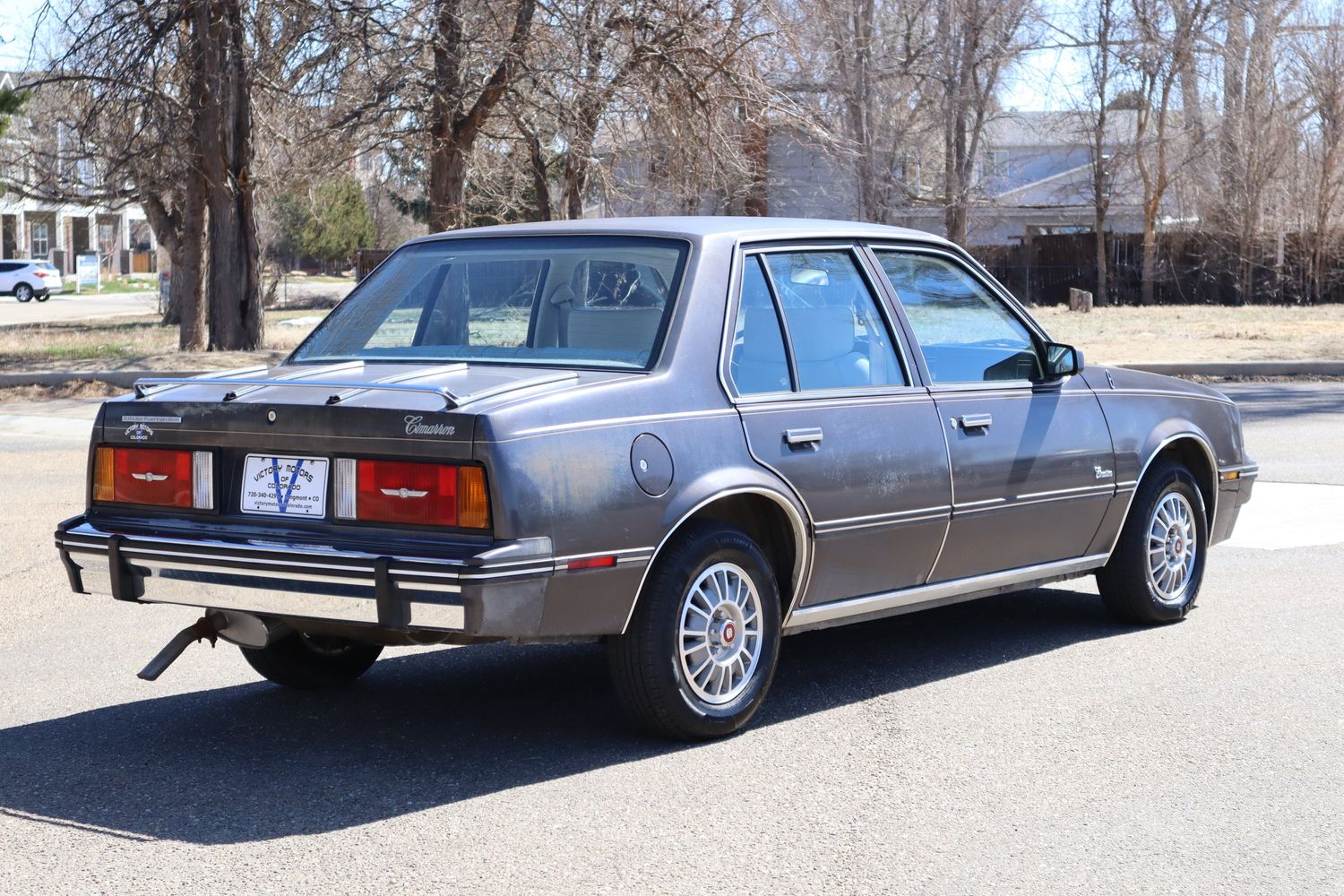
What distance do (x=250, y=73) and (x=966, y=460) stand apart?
17.8 metres

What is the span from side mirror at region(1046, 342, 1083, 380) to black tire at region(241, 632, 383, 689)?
2.88m

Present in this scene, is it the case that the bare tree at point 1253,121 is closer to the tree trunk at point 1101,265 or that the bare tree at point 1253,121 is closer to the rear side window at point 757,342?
the tree trunk at point 1101,265

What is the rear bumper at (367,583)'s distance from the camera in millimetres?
4496

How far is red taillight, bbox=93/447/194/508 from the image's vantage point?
505 cm

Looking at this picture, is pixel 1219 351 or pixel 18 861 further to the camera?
pixel 1219 351

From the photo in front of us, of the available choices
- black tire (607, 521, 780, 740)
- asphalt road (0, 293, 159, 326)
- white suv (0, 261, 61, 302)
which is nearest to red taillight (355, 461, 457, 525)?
black tire (607, 521, 780, 740)

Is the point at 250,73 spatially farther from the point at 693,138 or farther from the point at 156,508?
the point at 156,508

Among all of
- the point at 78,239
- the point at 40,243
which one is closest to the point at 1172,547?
the point at 40,243

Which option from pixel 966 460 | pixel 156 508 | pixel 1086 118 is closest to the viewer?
pixel 156 508

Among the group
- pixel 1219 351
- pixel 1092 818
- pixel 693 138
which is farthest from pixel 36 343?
pixel 1092 818

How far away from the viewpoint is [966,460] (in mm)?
5922

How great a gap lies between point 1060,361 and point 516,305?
2263mm

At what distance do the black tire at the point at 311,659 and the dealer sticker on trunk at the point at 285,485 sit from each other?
35.2 inches

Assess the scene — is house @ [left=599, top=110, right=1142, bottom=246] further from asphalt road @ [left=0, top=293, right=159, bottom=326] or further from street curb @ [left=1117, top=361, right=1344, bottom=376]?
asphalt road @ [left=0, top=293, right=159, bottom=326]
